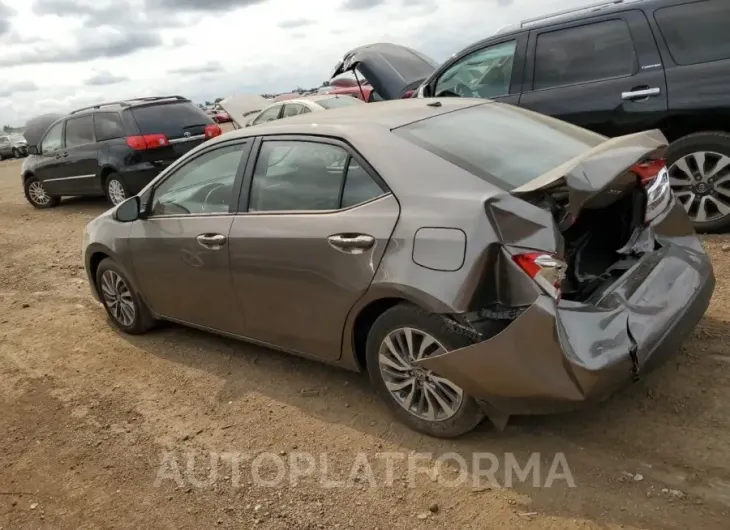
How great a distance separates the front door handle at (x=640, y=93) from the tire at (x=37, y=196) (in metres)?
10.4

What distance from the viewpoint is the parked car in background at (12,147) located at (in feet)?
116

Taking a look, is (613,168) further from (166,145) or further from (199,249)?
(166,145)

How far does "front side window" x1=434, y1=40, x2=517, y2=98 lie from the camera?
6.36 metres

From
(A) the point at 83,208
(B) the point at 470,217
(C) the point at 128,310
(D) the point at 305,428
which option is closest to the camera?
(B) the point at 470,217

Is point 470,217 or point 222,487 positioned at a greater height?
point 470,217

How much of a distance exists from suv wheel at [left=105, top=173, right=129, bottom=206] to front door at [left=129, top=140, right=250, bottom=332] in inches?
231

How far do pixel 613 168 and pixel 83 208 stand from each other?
1084 centimetres

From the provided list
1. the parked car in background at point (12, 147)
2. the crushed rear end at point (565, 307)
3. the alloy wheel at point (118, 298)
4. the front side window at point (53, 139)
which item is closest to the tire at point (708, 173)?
the crushed rear end at point (565, 307)

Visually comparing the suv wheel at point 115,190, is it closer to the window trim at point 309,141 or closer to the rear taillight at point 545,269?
the window trim at point 309,141

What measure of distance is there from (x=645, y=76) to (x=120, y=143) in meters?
7.67

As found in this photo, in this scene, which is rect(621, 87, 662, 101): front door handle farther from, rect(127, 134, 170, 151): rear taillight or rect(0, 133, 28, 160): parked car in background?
rect(0, 133, 28, 160): parked car in background

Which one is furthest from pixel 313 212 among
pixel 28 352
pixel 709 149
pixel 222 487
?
pixel 709 149

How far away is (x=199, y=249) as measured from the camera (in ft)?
13.8

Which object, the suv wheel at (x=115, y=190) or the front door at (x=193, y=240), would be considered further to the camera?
the suv wheel at (x=115, y=190)
